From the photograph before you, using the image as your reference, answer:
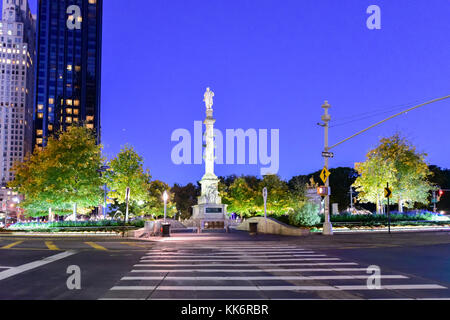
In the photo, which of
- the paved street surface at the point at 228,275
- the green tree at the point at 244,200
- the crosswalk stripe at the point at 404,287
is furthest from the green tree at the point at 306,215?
the green tree at the point at 244,200

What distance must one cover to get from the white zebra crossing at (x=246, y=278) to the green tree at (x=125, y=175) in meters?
24.6

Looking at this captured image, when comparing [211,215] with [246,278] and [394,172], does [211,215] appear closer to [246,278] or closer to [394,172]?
[394,172]

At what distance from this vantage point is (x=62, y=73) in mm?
157125

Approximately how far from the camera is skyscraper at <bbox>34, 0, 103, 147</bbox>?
155125 mm

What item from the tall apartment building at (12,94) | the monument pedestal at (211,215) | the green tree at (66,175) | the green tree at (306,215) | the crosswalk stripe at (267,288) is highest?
the tall apartment building at (12,94)

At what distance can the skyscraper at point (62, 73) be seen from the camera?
6107 inches

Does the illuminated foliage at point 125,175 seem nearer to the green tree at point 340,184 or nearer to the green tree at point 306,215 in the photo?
the green tree at point 306,215

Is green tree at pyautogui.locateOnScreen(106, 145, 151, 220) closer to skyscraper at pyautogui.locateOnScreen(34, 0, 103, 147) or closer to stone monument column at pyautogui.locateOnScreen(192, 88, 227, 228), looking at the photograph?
stone monument column at pyautogui.locateOnScreen(192, 88, 227, 228)

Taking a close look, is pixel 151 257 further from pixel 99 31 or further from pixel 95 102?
pixel 99 31

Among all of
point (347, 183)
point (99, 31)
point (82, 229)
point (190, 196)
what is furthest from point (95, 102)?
point (82, 229)

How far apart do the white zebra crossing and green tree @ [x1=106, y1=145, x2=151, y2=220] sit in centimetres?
2457

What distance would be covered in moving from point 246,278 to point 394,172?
121ft
